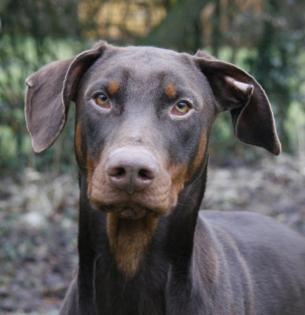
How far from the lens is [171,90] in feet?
15.7

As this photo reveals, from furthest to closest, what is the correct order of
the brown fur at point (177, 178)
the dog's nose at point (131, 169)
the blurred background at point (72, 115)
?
1. the blurred background at point (72, 115)
2. the brown fur at point (177, 178)
3. the dog's nose at point (131, 169)

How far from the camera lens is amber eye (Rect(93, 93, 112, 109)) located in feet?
15.6

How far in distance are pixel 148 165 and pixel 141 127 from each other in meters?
0.27

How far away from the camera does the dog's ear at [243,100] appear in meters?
5.15

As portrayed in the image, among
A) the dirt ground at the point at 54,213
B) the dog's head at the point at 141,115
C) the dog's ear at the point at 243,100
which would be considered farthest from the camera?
the dirt ground at the point at 54,213

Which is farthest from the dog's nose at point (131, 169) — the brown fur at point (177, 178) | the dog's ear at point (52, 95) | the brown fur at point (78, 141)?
the dog's ear at point (52, 95)

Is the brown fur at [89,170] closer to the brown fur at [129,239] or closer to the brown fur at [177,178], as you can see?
the brown fur at [129,239]

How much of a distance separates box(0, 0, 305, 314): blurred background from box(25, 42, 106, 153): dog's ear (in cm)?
304

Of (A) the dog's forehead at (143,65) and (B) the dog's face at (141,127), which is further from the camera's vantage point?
(A) the dog's forehead at (143,65)

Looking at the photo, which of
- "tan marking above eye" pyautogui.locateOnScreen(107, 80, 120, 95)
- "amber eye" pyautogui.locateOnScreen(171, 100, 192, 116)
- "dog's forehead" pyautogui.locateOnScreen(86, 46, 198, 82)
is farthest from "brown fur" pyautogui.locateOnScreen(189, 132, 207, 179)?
"tan marking above eye" pyautogui.locateOnScreen(107, 80, 120, 95)

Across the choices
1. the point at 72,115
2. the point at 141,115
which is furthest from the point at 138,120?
the point at 72,115

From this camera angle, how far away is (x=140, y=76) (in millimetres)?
4793

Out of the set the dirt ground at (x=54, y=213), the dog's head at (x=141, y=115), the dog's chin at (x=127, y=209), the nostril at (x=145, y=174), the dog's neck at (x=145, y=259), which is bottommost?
the dirt ground at (x=54, y=213)

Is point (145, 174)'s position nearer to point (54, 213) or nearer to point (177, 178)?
point (177, 178)
